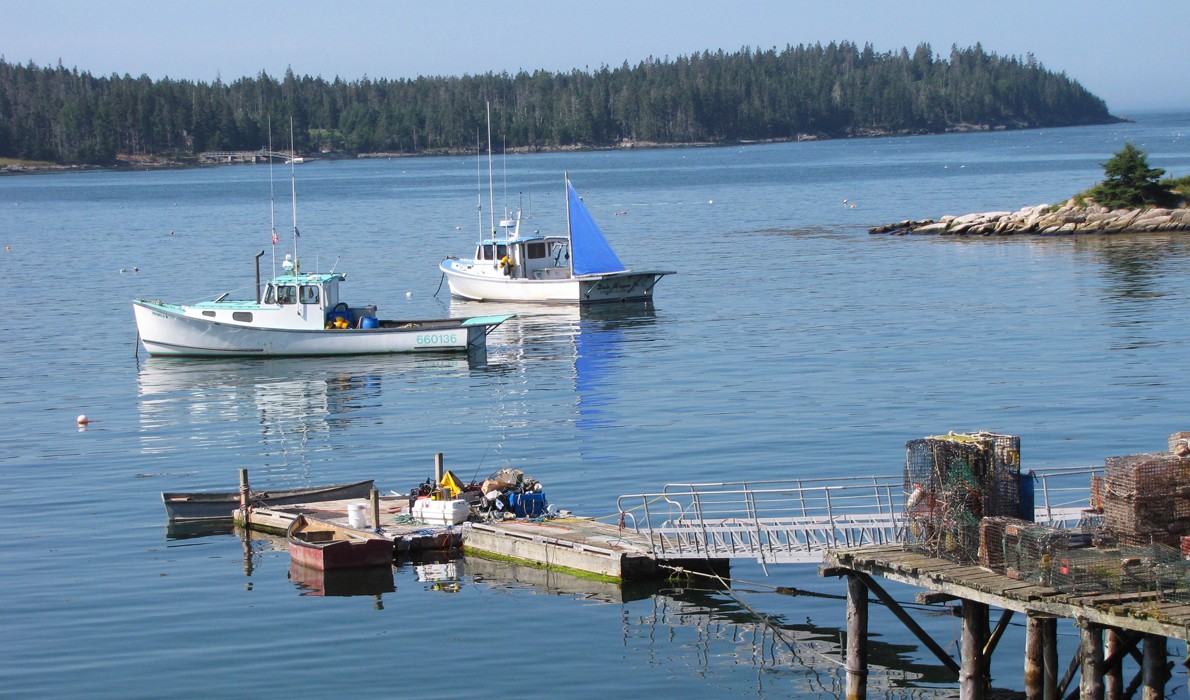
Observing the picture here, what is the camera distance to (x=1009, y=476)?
781 inches

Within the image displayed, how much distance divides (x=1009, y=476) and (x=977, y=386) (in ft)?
74.8

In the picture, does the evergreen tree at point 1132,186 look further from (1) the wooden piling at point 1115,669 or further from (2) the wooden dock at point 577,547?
(1) the wooden piling at point 1115,669

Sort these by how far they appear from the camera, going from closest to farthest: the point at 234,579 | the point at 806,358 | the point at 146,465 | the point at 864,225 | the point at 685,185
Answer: the point at 234,579 → the point at 146,465 → the point at 806,358 → the point at 864,225 → the point at 685,185

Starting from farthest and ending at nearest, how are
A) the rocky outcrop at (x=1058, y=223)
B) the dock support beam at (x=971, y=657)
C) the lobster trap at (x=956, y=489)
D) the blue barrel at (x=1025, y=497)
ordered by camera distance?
1. the rocky outcrop at (x=1058, y=223)
2. the blue barrel at (x=1025, y=497)
3. the lobster trap at (x=956, y=489)
4. the dock support beam at (x=971, y=657)

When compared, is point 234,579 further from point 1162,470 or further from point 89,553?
point 1162,470

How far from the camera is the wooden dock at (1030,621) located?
16188 mm

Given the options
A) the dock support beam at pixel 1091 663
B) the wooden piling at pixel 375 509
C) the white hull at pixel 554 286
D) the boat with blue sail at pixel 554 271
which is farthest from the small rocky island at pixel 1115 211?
the dock support beam at pixel 1091 663

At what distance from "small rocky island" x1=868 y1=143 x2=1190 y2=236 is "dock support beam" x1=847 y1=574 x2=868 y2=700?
69.3m

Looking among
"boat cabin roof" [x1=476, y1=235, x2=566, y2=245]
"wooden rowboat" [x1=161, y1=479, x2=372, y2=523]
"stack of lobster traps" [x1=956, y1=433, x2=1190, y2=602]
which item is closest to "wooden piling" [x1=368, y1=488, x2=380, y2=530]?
"wooden rowboat" [x1=161, y1=479, x2=372, y2=523]

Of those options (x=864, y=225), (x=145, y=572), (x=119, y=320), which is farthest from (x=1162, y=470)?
(x=864, y=225)

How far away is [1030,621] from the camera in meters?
17.9

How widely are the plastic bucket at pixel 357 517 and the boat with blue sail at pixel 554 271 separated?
35.7m

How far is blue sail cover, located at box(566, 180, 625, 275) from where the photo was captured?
207 ft

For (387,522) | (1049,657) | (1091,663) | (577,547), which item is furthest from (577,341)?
(1091,663)
